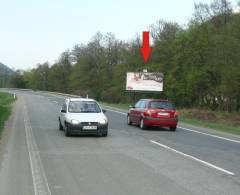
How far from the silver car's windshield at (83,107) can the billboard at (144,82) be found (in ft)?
111

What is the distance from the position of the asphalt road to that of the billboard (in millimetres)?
35891

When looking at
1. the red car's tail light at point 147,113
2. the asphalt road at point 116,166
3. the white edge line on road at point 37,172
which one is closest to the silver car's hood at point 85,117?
the asphalt road at point 116,166

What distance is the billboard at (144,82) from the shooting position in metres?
54.0

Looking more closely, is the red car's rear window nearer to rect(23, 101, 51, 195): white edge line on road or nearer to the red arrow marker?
rect(23, 101, 51, 195): white edge line on road

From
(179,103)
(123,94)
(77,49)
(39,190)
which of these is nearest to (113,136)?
(39,190)

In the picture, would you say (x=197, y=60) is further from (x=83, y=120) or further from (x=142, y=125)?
(x=83, y=120)

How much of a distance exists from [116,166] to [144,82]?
4310 cm

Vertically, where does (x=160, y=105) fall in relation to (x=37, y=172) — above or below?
above

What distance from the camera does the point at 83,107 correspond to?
19812 mm

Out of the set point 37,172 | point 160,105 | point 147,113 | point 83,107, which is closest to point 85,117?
point 83,107

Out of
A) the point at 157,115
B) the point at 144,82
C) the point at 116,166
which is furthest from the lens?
the point at 144,82

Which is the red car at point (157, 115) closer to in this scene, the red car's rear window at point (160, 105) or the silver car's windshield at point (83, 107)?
the red car's rear window at point (160, 105)

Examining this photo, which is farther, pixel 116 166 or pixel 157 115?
pixel 157 115

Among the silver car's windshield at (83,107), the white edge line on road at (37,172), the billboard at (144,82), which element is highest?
the billboard at (144,82)
